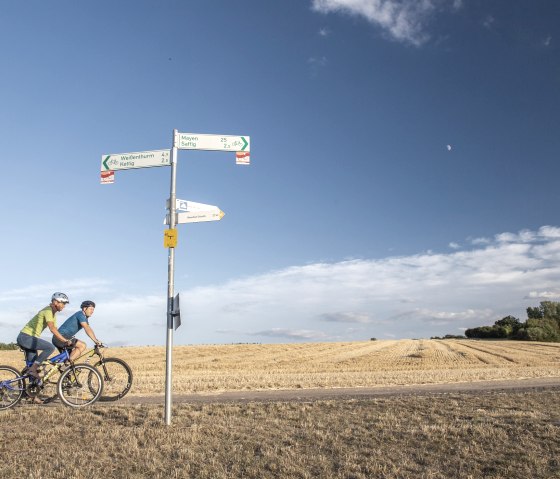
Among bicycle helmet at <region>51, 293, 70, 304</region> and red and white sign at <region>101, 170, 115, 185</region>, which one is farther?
bicycle helmet at <region>51, 293, 70, 304</region>

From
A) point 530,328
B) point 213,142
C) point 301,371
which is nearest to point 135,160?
point 213,142

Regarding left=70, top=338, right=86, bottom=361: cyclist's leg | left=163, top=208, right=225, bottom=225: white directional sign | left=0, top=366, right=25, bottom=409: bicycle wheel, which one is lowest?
left=0, top=366, right=25, bottom=409: bicycle wheel

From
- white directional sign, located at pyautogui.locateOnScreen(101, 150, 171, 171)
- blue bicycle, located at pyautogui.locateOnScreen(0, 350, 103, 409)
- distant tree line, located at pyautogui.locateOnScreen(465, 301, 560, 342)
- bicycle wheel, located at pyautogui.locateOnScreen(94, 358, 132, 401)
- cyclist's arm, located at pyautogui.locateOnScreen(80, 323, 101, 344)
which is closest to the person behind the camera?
white directional sign, located at pyautogui.locateOnScreen(101, 150, 171, 171)

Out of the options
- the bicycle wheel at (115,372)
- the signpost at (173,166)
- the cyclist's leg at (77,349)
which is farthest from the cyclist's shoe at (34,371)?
the signpost at (173,166)

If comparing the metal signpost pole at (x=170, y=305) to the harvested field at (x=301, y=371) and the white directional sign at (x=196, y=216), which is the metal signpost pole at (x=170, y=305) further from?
the harvested field at (x=301, y=371)

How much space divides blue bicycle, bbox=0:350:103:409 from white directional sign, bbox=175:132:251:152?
18.8 feet

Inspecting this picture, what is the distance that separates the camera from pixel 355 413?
37.1 feet

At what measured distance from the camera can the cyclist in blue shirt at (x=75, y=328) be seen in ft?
39.5

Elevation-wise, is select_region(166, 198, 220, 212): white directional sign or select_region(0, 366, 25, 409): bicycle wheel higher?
select_region(166, 198, 220, 212): white directional sign

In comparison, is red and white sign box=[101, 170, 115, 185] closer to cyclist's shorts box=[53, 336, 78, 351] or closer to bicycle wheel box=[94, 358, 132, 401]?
cyclist's shorts box=[53, 336, 78, 351]

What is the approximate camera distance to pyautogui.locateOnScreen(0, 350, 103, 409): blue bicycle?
12.0m

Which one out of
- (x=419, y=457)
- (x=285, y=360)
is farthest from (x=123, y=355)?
(x=419, y=457)

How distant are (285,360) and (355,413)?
31.7 m

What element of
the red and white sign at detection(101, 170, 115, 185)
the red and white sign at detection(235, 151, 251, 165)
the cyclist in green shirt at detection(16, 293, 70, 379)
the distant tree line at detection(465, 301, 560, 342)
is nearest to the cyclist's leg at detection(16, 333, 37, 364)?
the cyclist in green shirt at detection(16, 293, 70, 379)
